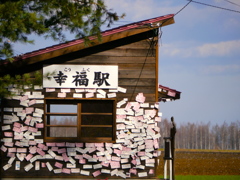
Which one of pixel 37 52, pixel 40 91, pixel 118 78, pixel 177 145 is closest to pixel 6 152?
pixel 40 91

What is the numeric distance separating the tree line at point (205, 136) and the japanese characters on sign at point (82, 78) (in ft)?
287

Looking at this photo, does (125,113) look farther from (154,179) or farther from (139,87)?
(154,179)

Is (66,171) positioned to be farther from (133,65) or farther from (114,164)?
(133,65)

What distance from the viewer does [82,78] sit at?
39.2ft

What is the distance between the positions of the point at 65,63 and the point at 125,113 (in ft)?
7.42

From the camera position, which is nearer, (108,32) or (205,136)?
(108,32)

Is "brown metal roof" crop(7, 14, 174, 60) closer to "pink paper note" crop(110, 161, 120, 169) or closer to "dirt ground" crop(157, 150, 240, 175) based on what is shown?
"pink paper note" crop(110, 161, 120, 169)

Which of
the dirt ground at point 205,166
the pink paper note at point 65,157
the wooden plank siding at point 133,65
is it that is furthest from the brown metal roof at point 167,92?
the dirt ground at point 205,166

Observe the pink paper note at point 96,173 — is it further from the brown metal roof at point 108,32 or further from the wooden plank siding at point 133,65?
the brown metal roof at point 108,32

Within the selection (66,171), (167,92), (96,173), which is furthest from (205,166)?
(66,171)

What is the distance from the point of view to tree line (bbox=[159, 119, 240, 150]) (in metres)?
101

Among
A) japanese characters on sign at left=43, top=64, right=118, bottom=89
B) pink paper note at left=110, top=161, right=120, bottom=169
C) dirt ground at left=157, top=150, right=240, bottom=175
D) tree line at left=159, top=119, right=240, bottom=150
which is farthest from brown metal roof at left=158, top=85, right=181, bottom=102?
tree line at left=159, top=119, right=240, bottom=150

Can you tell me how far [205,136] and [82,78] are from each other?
97760mm

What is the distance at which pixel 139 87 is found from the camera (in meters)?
12.0
